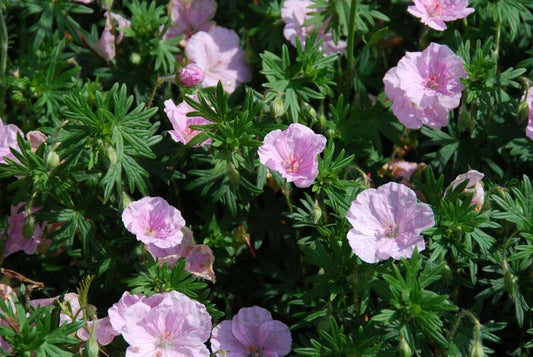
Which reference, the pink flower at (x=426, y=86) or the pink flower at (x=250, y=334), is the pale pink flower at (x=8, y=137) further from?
the pink flower at (x=426, y=86)

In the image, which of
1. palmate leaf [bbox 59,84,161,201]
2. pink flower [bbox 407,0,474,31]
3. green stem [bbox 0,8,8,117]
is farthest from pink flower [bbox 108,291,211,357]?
pink flower [bbox 407,0,474,31]

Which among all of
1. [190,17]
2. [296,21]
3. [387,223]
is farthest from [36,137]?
[387,223]

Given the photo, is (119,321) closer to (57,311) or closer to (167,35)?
(57,311)

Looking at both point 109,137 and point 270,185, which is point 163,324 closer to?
point 109,137

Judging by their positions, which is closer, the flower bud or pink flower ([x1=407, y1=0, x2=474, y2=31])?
the flower bud

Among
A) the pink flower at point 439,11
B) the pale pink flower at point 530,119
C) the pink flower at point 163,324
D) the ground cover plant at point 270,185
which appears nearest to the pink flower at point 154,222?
the ground cover plant at point 270,185

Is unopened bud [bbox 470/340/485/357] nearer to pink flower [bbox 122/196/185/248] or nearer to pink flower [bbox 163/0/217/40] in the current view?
pink flower [bbox 122/196/185/248]
